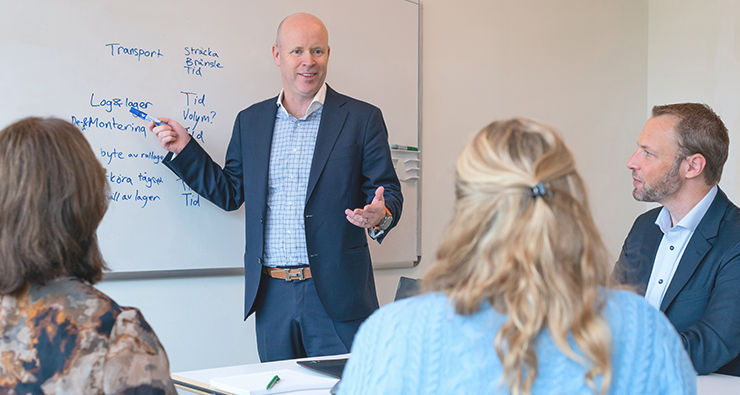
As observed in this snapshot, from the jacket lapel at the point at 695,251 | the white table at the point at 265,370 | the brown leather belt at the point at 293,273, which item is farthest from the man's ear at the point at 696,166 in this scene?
the brown leather belt at the point at 293,273

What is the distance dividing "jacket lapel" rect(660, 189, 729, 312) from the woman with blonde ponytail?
1175mm

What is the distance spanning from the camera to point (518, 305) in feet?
2.82

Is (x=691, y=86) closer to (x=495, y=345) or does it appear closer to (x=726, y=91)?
(x=726, y=91)

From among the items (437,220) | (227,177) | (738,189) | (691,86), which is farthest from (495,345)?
(691,86)

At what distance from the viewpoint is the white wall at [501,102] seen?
2.68m

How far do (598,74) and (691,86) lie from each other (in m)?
0.59

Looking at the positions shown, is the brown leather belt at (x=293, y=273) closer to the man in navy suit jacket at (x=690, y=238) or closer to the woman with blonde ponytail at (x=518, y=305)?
the man in navy suit jacket at (x=690, y=238)

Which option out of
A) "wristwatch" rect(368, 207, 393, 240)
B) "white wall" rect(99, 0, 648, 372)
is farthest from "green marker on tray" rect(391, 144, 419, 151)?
"wristwatch" rect(368, 207, 393, 240)

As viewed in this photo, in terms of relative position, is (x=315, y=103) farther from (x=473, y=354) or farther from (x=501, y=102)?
(x=473, y=354)

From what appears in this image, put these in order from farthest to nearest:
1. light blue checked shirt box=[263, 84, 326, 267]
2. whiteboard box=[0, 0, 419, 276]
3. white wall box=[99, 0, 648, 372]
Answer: white wall box=[99, 0, 648, 372], light blue checked shirt box=[263, 84, 326, 267], whiteboard box=[0, 0, 419, 276]

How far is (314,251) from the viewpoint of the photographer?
238cm

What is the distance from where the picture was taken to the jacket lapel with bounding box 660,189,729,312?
196 cm

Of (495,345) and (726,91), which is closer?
(495,345)

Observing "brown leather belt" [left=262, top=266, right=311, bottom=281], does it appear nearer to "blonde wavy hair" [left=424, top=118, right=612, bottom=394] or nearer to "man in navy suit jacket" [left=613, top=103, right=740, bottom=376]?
"man in navy suit jacket" [left=613, top=103, right=740, bottom=376]
